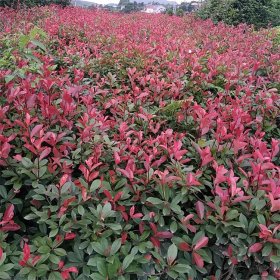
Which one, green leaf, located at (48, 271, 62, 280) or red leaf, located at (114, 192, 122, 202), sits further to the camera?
red leaf, located at (114, 192, 122, 202)

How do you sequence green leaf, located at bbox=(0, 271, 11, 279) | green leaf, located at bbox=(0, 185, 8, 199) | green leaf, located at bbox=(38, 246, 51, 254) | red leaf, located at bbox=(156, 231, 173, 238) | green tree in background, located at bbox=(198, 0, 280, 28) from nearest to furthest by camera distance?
green leaf, located at bbox=(0, 271, 11, 279) < green leaf, located at bbox=(38, 246, 51, 254) < red leaf, located at bbox=(156, 231, 173, 238) < green leaf, located at bbox=(0, 185, 8, 199) < green tree in background, located at bbox=(198, 0, 280, 28)

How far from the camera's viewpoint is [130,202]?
158 cm

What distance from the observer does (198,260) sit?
4.76ft

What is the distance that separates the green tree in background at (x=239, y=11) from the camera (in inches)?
377

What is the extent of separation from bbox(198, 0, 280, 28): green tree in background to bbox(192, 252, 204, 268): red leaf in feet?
29.5

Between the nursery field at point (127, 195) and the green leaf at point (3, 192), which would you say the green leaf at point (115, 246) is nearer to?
the nursery field at point (127, 195)

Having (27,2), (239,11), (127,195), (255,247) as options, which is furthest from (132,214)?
(27,2)

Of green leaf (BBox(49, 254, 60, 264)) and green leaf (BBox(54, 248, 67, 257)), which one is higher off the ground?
green leaf (BBox(54, 248, 67, 257))

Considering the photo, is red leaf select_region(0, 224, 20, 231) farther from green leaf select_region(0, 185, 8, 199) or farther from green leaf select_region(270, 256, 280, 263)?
green leaf select_region(270, 256, 280, 263)

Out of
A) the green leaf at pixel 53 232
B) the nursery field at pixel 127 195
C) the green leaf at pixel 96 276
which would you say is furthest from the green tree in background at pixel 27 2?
the green leaf at pixel 96 276

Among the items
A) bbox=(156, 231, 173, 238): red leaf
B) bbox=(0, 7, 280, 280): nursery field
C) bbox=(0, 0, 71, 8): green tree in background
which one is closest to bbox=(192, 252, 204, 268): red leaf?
bbox=(0, 7, 280, 280): nursery field

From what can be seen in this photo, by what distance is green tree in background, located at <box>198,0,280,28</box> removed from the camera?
9.57m

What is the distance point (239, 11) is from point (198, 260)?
9.41 m

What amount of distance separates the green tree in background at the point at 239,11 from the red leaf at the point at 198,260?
8984 millimetres
